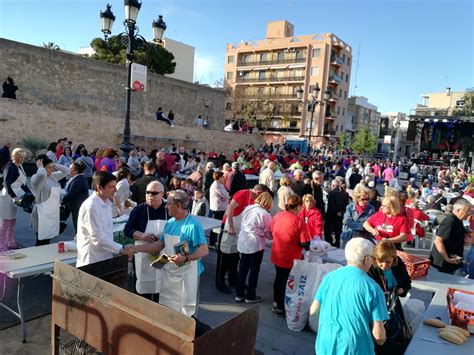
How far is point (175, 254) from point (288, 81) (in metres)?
48.5

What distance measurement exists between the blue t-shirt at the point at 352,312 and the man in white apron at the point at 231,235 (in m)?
2.53

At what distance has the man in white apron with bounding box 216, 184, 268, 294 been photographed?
16.3 ft

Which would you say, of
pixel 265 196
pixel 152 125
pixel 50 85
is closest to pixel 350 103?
pixel 152 125

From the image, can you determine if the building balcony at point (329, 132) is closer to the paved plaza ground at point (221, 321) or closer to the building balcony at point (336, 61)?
the building balcony at point (336, 61)

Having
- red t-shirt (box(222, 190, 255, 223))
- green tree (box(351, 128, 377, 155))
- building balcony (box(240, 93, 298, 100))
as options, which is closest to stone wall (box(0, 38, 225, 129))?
red t-shirt (box(222, 190, 255, 223))

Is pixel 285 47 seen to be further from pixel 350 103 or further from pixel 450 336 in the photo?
pixel 450 336

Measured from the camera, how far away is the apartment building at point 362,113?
62.0 metres

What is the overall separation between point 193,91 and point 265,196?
83.3 feet

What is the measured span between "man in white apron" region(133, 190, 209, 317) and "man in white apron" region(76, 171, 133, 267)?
1.12 feet

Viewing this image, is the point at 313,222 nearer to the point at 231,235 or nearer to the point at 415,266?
the point at 231,235

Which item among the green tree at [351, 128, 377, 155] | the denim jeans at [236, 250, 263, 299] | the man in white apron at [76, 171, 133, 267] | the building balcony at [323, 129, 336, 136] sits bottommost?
the denim jeans at [236, 250, 263, 299]

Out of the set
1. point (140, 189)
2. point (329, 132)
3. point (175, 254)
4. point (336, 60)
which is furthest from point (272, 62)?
point (175, 254)

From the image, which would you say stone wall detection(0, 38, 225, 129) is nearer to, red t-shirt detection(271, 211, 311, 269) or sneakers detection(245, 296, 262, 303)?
sneakers detection(245, 296, 262, 303)

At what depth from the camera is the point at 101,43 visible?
103 ft
